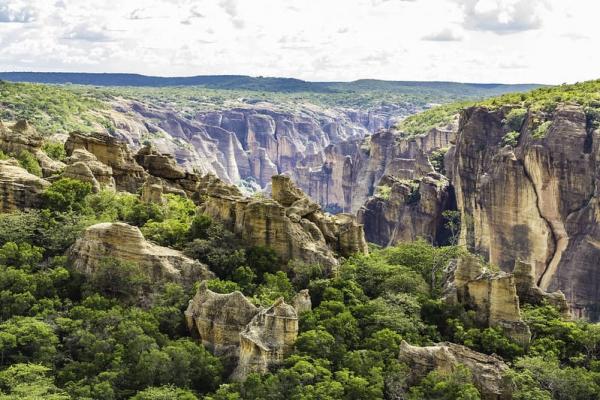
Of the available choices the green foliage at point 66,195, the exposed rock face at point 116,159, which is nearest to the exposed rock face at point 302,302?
the green foliage at point 66,195

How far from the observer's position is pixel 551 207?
70.9 metres

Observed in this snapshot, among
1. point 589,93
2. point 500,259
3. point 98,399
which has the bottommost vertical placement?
point 500,259

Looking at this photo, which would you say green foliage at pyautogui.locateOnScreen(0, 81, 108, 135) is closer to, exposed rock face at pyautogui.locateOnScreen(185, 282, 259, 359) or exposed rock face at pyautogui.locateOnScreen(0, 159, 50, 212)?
exposed rock face at pyautogui.locateOnScreen(0, 159, 50, 212)

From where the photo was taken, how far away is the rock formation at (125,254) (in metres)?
36.2

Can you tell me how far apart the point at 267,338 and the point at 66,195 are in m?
15.7

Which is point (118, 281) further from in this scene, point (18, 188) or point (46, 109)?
Answer: point (46, 109)

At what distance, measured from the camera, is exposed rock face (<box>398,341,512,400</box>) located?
3167cm

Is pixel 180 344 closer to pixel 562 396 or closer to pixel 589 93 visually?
pixel 562 396

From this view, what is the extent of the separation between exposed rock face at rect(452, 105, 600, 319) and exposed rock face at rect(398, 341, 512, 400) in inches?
1525

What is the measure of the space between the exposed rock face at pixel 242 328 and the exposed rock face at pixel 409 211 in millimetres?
53101

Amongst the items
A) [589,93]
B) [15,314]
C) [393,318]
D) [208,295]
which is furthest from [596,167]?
[15,314]

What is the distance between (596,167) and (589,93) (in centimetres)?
1697

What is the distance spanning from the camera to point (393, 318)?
3553cm

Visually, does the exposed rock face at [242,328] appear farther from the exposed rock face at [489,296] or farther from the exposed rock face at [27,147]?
the exposed rock face at [27,147]
